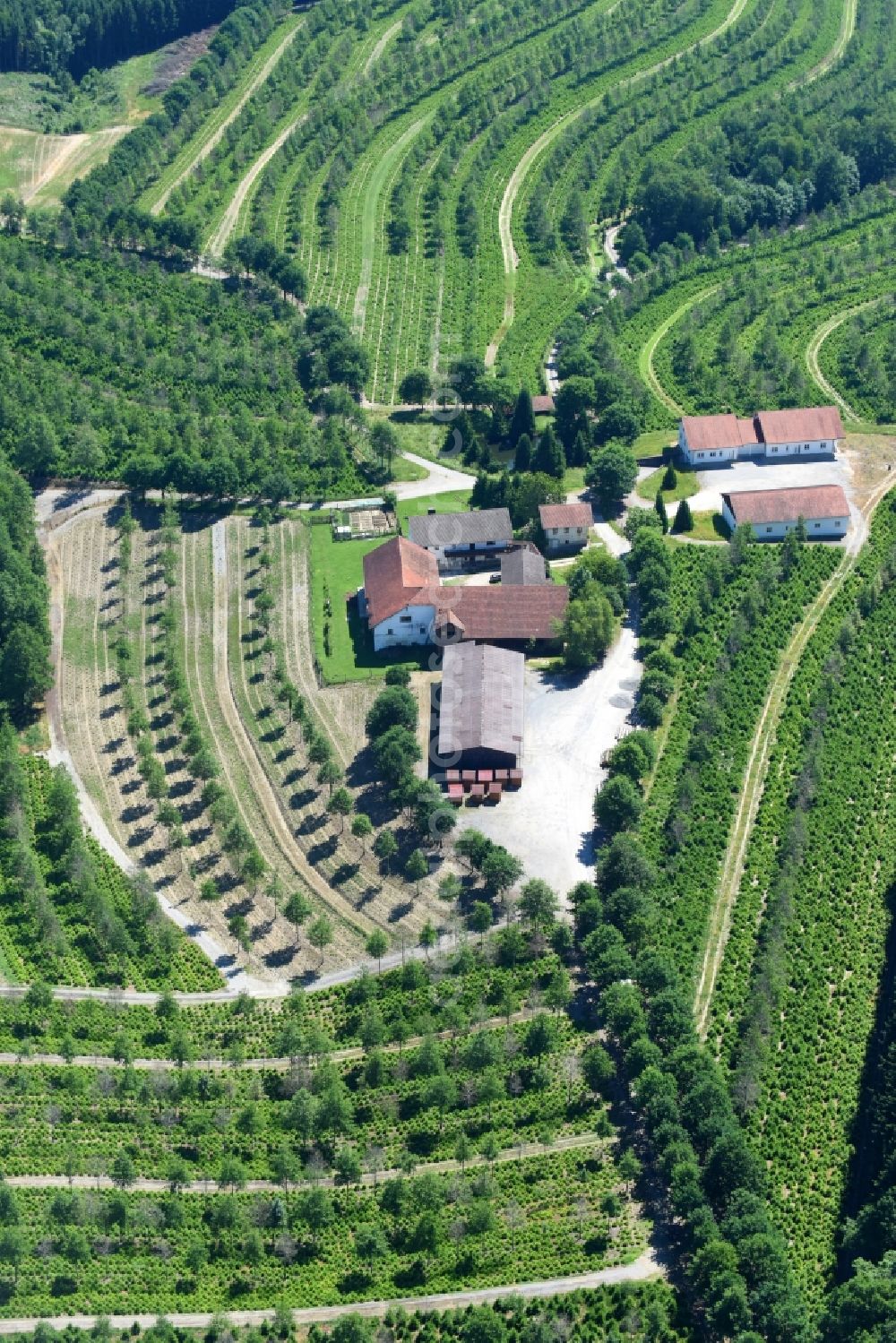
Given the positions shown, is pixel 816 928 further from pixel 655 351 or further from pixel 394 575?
pixel 655 351

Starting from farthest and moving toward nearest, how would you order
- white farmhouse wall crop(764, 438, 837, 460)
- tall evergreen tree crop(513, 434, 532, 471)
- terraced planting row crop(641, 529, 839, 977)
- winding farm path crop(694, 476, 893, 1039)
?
1. white farmhouse wall crop(764, 438, 837, 460)
2. tall evergreen tree crop(513, 434, 532, 471)
3. terraced planting row crop(641, 529, 839, 977)
4. winding farm path crop(694, 476, 893, 1039)

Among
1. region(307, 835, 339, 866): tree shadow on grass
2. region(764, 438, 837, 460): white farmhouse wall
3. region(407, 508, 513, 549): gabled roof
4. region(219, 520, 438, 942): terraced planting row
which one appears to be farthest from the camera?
region(764, 438, 837, 460): white farmhouse wall

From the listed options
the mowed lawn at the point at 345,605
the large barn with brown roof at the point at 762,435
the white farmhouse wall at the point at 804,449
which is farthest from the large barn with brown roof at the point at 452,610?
the white farmhouse wall at the point at 804,449

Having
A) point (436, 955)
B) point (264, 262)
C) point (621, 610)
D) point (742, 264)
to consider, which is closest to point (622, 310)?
point (742, 264)

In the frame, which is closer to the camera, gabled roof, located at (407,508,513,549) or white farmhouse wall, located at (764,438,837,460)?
gabled roof, located at (407,508,513,549)

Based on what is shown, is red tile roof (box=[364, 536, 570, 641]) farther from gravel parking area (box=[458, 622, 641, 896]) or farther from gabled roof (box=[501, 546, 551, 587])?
gravel parking area (box=[458, 622, 641, 896])

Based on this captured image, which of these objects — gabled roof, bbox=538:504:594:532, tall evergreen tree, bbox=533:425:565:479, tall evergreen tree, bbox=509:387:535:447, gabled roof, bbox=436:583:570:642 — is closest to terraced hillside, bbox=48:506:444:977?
gabled roof, bbox=436:583:570:642

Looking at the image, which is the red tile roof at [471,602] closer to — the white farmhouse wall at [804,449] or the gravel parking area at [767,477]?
the gravel parking area at [767,477]
